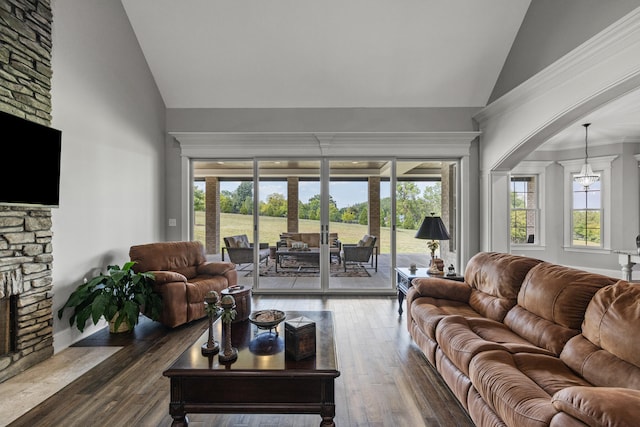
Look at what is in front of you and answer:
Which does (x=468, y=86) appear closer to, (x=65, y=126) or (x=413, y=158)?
(x=413, y=158)

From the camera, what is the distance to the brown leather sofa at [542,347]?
1.26 meters

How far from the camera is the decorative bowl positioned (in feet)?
6.91

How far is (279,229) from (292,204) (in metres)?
0.48

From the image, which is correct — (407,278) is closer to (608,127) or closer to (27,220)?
(27,220)

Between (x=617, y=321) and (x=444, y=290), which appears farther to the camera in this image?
(x=444, y=290)

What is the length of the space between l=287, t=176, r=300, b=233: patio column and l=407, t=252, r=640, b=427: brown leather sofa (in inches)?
117

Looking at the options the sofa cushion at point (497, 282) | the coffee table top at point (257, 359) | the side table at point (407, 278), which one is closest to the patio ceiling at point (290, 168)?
the side table at point (407, 278)

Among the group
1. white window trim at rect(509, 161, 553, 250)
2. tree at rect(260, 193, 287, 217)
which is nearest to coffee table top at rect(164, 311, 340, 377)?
tree at rect(260, 193, 287, 217)

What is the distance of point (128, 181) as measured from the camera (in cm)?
420

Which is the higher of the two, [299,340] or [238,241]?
[238,241]

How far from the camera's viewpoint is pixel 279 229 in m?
5.39

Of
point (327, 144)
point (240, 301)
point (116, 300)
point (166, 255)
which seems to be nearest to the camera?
point (240, 301)

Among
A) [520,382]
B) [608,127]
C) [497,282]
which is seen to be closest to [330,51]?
[497,282]

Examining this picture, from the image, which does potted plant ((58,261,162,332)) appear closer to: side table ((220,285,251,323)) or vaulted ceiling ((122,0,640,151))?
side table ((220,285,251,323))
